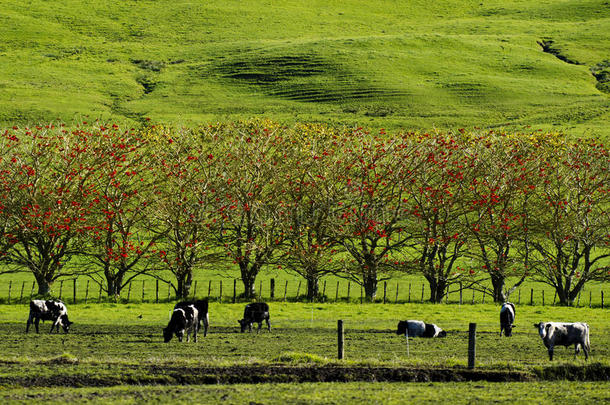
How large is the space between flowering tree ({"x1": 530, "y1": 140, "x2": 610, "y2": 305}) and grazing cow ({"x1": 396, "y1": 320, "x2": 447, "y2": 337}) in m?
18.3

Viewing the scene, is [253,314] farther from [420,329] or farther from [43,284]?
[43,284]

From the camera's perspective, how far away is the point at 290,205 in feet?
169

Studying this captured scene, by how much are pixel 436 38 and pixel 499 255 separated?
14960 cm

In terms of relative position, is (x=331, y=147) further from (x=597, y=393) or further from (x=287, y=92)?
(x=287, y=92)

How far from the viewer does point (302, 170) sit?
5275 centimetres

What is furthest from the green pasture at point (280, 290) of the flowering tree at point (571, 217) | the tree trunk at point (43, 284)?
the tree trunk at point (43, 284)

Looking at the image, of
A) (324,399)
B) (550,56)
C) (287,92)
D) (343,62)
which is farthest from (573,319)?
(550,56)

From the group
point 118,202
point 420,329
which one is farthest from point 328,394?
point 118,202

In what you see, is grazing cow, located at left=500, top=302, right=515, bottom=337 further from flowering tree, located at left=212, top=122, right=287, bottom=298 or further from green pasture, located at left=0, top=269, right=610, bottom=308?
green pasture, located at left=0, top=269, right=610, bottom=308

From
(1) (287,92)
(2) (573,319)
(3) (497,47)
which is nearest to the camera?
(2) (573,319)

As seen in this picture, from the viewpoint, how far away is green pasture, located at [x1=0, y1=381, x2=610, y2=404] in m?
20.8

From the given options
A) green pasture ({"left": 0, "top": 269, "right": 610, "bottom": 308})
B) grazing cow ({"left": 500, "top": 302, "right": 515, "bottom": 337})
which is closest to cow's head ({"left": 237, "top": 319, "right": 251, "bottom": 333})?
grazing cow ({"left": 500, "top": 302, "right": 515, "bottom": 337})

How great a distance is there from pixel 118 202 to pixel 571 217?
28512 mm

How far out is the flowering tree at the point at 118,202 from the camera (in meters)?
49.8
